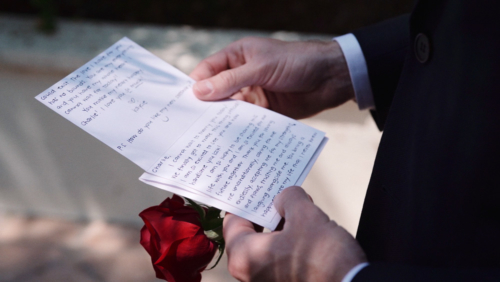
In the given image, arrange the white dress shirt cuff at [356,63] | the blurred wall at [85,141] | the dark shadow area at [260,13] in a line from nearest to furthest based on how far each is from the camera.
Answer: the white dress shirt cuff at [356,63] → the blurred wall at [85,141] → the dark shadow area at [260,13]

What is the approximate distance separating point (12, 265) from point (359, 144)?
1.58 metres

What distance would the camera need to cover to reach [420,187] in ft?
1.74

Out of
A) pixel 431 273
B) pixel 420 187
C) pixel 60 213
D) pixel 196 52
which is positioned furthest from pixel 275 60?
pixel 60 213

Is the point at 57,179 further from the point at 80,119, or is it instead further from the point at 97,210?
A: the point at 80,119

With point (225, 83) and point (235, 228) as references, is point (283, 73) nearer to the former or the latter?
point (225, 83)

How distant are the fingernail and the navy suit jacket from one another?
38cm

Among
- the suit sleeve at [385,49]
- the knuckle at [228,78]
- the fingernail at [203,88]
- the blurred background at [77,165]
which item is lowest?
the blurred background at [77,165]

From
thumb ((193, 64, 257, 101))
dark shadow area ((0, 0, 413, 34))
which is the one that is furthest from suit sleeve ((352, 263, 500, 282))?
dark shadow area ((0, 0, 413, 34))

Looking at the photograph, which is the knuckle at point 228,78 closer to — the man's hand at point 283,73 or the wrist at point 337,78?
the man's hand at point 283,73

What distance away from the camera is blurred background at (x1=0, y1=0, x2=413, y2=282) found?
1.60 metres

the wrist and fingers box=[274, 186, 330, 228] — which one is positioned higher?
the wrist

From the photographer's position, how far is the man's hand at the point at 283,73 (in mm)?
896

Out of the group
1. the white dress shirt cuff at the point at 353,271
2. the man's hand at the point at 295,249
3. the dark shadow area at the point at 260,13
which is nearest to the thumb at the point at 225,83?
the man's hand at the point at 295,249

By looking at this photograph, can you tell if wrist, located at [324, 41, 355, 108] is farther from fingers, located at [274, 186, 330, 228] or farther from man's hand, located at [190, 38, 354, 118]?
fingers, located at [274, 186, 330, 228]
